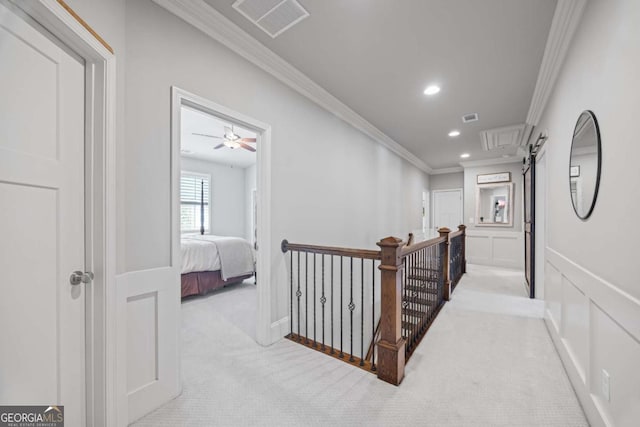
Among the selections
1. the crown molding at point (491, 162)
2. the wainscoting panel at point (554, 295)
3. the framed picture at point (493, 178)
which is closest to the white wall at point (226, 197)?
the crown molding at point (491, 162)

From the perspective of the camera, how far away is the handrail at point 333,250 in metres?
1.93

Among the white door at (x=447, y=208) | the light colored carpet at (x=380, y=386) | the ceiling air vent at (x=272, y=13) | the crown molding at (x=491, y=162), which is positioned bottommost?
the light colored carpet at (x=380, y=386)

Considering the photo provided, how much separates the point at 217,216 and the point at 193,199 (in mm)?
778

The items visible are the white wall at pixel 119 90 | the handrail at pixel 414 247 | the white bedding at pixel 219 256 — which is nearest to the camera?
the white wall at pixel 119 90

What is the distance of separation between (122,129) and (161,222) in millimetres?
562

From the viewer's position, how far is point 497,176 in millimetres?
6047

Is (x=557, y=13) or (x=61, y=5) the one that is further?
(x=557, y=13)

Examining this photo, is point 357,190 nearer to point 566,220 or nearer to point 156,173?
point 566,220

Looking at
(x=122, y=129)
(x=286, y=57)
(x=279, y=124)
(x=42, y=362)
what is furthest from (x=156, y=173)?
(x=286, y=57)

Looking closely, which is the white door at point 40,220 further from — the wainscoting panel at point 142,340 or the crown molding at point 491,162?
the crown molding at point 491,162

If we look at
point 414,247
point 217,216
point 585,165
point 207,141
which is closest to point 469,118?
point 585,165

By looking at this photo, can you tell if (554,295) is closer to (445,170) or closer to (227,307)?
(227,307)

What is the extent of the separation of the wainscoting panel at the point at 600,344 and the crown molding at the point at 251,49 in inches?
108

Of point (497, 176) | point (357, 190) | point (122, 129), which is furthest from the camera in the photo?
point (497, 176)
